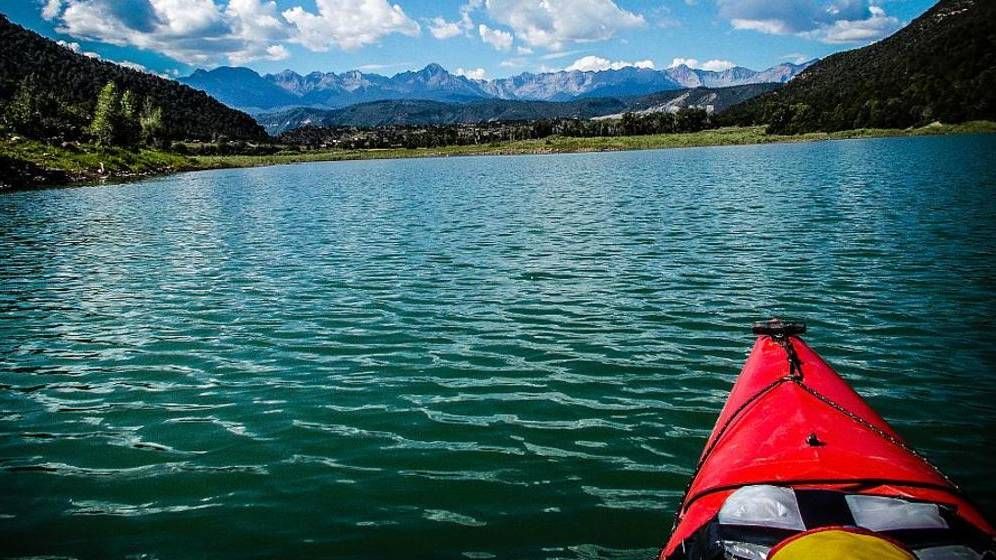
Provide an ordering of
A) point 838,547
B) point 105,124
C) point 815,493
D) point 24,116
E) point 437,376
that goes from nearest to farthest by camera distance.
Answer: point 838,547 < point 815,493 < point 437,376 < point 24,116 < point 105,124

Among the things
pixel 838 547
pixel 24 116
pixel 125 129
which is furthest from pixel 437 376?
pixel 125 129

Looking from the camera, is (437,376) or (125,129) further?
(125,129)

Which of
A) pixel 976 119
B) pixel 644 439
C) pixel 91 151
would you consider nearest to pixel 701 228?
pixel 644 439

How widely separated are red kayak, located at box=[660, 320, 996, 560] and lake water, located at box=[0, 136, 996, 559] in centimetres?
172

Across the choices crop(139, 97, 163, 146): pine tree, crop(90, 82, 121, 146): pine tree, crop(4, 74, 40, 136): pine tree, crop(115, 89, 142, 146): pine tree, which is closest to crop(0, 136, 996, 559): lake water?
crop(4, 74, 40, 136): pine tree

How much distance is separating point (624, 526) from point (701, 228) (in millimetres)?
25904

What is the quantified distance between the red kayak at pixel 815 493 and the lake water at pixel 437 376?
5.66ft

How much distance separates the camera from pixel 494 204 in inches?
1941

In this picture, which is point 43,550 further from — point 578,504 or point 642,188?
point 642,188

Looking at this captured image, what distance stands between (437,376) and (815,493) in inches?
343

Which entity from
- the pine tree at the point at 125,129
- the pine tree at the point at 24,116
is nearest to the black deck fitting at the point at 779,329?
the pine tree at the point at 24,116

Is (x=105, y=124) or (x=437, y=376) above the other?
(x=105, y=124)

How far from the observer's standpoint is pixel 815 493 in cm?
541

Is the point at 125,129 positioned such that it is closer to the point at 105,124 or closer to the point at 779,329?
the point at 105,124
